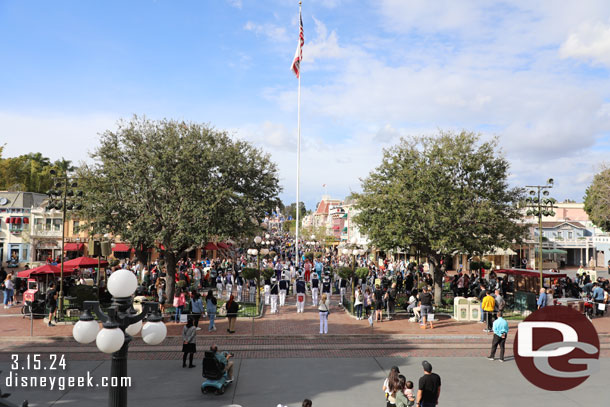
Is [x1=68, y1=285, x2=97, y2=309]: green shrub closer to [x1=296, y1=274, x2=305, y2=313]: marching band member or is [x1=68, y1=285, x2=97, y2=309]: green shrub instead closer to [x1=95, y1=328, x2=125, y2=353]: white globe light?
[x1=296, y1=274, x2=305, y2=313]: marching band member

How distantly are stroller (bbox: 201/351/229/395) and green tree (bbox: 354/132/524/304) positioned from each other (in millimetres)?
13224

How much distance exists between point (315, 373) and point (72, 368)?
7.16 metres

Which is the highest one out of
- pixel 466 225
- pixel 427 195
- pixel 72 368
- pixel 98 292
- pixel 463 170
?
pixel 463 170

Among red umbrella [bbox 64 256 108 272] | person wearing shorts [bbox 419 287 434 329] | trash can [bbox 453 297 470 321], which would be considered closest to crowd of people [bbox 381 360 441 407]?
person wearing shorts [bbox 419 287 434 329]

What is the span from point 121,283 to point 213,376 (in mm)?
5977

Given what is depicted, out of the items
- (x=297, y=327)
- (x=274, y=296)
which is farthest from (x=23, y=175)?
(x=297, y=327)

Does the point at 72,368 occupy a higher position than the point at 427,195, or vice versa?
the point at 427,195

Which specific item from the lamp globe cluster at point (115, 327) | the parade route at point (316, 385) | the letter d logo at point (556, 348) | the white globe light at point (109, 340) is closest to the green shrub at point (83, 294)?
the parade route at point (316, 385)

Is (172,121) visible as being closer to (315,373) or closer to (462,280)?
(315,373)

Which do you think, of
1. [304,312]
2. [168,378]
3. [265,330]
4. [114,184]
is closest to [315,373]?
[168,378]

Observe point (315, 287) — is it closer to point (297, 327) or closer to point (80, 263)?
point (297, 327)

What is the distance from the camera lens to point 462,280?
82.0ft

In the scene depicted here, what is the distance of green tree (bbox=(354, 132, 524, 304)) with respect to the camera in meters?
A: 21.8

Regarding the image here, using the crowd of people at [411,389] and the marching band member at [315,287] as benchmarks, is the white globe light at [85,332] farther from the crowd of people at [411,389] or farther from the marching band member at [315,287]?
the marching band member at [315,287]
